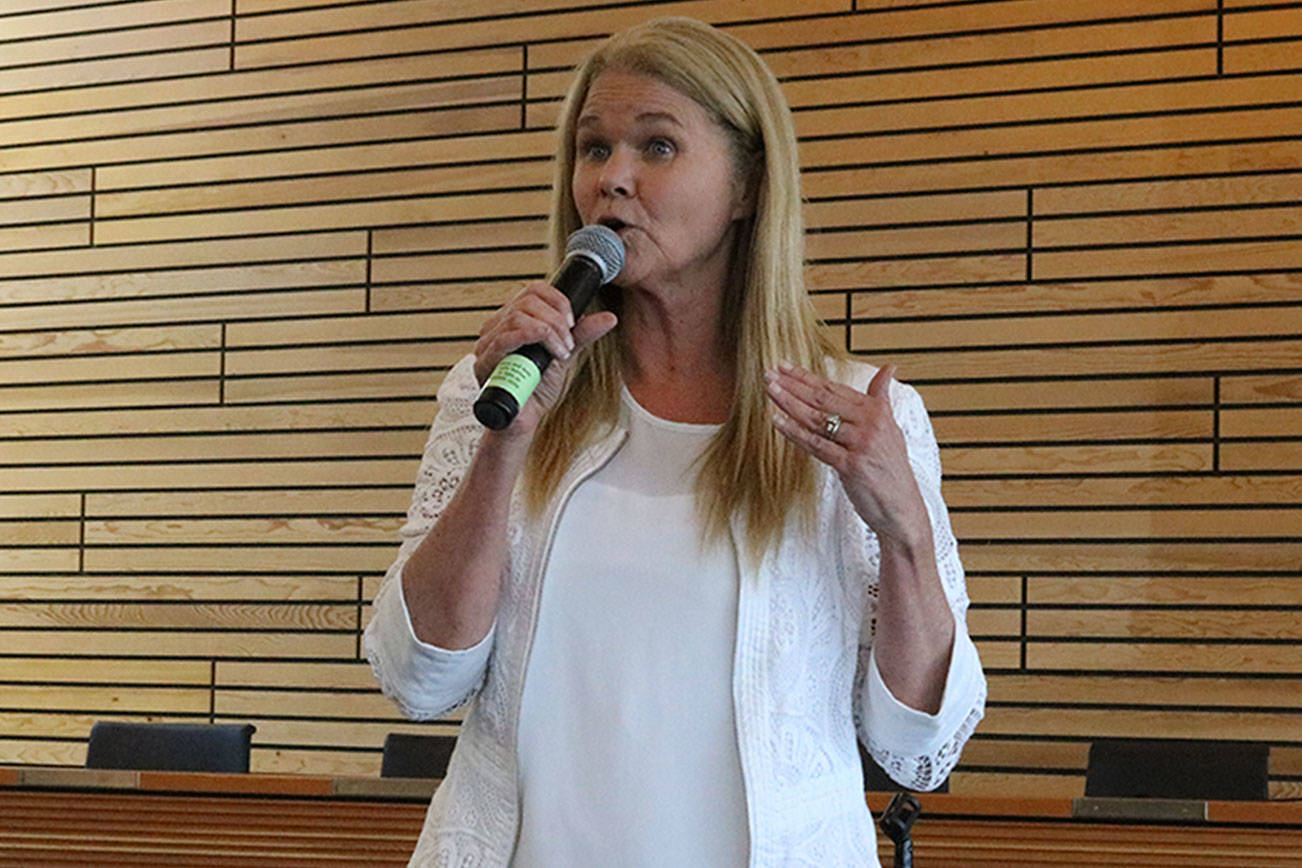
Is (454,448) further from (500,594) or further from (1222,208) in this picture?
(1222,208)

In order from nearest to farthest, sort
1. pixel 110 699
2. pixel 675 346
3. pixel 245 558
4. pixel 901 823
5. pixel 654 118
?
pixel 654 118
pixel 675 346
pixel 901 823
pixel 245 558
pixel 110 699

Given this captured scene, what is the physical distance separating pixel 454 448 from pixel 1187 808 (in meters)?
1.90

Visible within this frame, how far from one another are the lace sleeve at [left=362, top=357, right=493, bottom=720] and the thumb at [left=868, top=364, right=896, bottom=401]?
0.42 metres

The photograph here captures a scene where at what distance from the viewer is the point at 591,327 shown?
1546 mm

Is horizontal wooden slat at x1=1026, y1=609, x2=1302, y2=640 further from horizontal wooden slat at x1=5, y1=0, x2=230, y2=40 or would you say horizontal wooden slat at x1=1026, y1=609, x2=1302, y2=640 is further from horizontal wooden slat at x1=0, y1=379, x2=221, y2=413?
horizontal wooden slat at x1=5, y1=0, x2=230, y2=40

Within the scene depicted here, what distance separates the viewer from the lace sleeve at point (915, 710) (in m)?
1.57

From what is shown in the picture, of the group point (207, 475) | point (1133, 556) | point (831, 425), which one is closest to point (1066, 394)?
point (1133, 556)

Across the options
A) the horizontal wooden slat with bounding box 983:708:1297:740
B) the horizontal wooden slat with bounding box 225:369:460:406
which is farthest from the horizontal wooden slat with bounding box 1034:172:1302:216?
the horizontal wooden slat with bounding box 225:369:460:406

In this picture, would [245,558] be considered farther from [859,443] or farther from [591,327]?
[859,443]

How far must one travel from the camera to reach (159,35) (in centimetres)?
627

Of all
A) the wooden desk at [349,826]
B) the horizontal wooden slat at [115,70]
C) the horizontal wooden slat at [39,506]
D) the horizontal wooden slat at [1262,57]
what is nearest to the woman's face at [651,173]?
the wooden desk at [349,826]

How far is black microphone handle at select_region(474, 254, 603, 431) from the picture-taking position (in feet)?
4.71

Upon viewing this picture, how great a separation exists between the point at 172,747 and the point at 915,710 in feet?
10.2

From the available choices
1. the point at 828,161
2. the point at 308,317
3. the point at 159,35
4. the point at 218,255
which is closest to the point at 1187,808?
the point at 828,161
